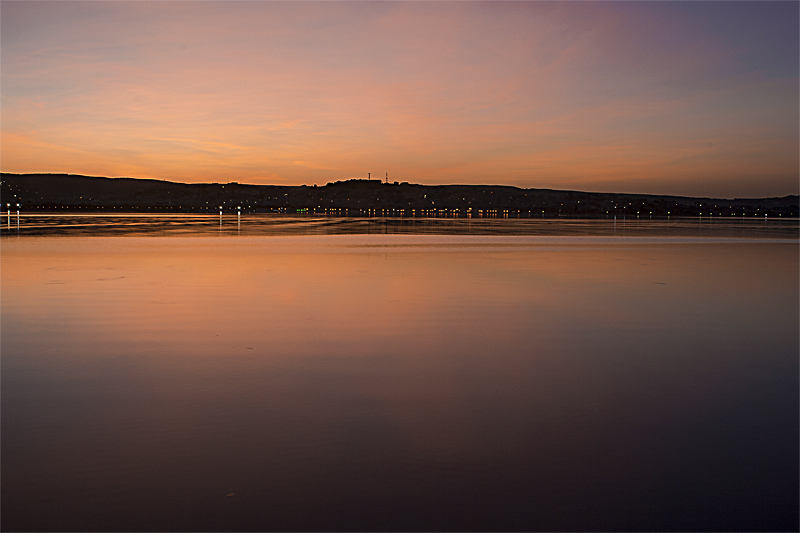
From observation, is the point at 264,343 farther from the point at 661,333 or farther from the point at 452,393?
the point at 661,333

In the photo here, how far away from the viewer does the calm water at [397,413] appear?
13.6 ft

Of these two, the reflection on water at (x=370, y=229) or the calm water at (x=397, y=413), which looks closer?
the calm water at (x=397, y=413)

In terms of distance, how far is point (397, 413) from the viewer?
18.9 feet

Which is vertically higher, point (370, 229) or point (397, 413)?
point (370, 229)

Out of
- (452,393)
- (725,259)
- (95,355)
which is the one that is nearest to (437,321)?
(452,393)

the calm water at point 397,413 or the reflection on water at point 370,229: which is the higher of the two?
the reflection on water at point 370,229

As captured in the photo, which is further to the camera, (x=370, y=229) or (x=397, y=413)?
(x=370, y=229)

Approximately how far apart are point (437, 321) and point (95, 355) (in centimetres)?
513

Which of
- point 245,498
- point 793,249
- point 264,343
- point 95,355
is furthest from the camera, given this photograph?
point 793,249

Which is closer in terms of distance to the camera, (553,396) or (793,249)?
(553,396)

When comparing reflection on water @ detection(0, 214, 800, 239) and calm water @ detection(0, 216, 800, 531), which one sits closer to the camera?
calm water @ detection(0, 216, 800, 531)

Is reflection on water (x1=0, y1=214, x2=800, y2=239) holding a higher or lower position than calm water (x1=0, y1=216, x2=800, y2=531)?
higher

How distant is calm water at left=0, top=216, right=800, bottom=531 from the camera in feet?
13.6

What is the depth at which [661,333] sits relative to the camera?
31.6 ft
